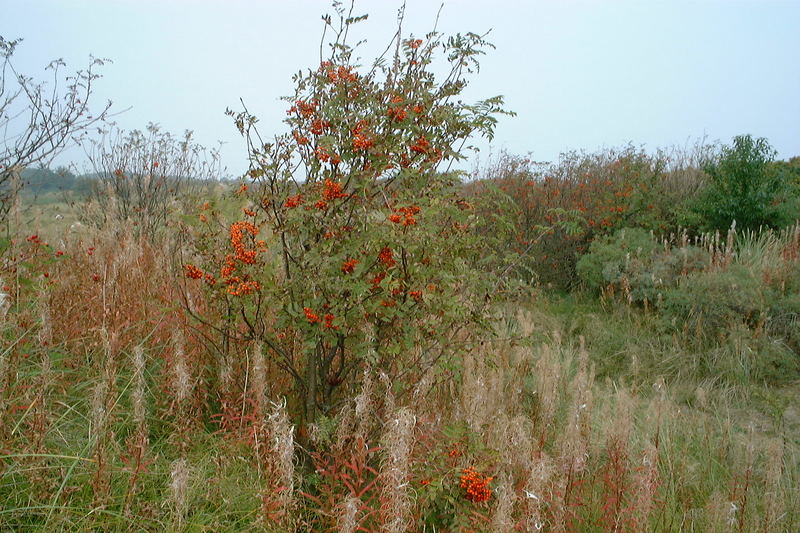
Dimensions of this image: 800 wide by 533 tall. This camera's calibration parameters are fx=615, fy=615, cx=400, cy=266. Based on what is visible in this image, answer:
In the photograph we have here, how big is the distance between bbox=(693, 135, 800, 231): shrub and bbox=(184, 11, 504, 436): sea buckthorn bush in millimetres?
6425

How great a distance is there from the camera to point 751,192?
7848 mm

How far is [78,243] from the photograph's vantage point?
17.2 feet

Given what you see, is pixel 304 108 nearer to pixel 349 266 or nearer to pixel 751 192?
pixel 349 266

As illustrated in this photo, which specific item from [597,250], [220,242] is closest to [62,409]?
[220,242]

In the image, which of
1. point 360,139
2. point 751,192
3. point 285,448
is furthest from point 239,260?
point 751,192

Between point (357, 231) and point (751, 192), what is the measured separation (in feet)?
23.4

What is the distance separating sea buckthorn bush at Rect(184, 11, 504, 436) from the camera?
2.41 metres

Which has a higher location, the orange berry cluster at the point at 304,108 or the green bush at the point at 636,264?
the orange berry cluster at the point at 304,108

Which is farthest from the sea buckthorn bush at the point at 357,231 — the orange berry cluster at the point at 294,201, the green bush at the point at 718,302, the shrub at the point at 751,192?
the shrub at the point at 751,192

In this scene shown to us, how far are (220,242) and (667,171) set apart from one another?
9534 mm

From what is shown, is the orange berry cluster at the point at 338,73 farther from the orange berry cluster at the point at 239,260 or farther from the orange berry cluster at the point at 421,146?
the orange berry cluster at the point at 239,260

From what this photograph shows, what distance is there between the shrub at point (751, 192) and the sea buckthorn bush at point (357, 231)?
6425 mm

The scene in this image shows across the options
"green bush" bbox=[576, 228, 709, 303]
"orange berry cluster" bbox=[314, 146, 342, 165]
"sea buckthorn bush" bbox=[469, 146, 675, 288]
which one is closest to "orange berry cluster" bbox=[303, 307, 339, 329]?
"orange berry cluster" bbox=[314, 146, 342, 165]

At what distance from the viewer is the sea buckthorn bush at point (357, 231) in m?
2.41
